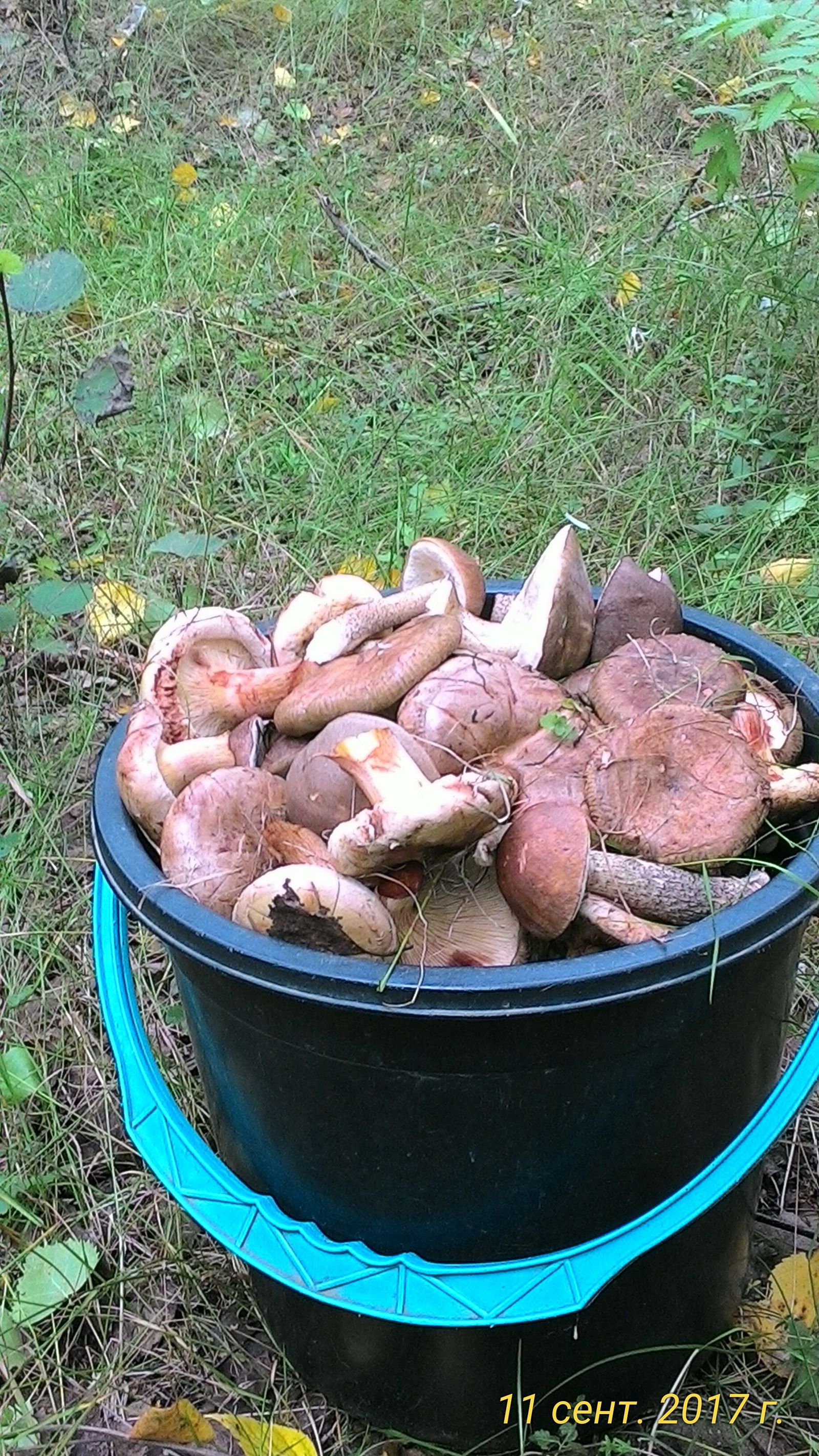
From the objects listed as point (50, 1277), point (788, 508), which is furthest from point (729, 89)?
point (50, 1277)

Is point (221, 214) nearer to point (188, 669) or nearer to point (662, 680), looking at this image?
point (188, 669)

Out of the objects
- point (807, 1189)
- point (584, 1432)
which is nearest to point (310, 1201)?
point (584, 1432)

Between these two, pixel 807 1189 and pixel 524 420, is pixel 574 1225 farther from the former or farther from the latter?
pixel 524 420

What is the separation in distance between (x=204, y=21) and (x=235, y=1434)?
499 centimetres

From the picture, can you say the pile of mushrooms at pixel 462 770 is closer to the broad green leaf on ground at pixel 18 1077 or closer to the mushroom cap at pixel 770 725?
the mushroom cap at pixel 770 725

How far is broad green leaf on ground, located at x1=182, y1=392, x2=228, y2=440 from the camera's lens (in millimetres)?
3006

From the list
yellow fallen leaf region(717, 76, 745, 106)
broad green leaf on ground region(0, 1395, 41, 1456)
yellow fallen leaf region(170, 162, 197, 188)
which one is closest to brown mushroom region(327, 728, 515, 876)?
broad green leaf on ground region(0, 1395, 41, 1456)

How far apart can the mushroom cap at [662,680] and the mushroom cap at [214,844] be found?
1.31 feet

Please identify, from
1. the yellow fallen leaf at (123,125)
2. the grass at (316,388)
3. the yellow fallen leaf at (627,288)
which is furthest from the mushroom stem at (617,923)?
the yellow fallen leaf at (123,125)

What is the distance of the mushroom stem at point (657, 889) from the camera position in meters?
1.08

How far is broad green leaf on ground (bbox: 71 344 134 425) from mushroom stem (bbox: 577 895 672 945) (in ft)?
6.25

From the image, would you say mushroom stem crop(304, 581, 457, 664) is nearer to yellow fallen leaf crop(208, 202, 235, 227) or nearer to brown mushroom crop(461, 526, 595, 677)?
brown mushroom crop(461, 526, 595, 677)

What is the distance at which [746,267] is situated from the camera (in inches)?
121

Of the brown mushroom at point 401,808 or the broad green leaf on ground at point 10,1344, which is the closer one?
the brown mushroom at point 401,808
